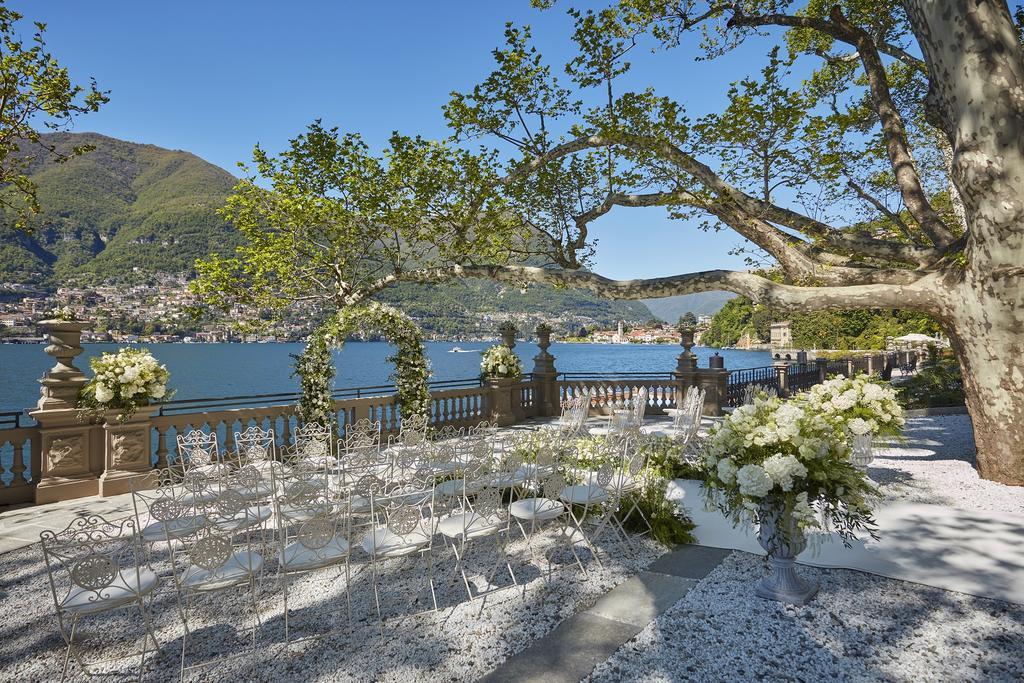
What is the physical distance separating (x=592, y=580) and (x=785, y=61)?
9925 millimetres

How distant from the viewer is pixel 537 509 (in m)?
4.86

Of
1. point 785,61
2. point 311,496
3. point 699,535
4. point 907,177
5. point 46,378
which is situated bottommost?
point 699,535

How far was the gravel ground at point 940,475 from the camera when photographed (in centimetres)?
647

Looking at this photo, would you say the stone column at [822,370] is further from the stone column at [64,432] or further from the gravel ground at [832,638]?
the stone column at [64,432]

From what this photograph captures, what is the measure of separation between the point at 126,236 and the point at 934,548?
6957 cm

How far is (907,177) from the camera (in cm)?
877

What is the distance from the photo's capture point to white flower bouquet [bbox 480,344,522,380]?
13688mm

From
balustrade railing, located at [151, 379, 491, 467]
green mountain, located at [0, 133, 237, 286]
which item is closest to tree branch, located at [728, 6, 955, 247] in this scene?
balustrade railing, located at [151, 379, 491, 467]

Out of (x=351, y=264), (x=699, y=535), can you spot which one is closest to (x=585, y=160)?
Result: (x=351, y=264)

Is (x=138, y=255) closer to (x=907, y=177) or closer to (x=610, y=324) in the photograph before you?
(x=907, y=177)

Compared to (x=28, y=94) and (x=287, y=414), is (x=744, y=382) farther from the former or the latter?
(x=28, y=94)

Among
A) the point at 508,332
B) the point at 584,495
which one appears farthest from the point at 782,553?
the point at 508,332

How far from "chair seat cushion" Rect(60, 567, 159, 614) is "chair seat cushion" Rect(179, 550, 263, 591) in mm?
202

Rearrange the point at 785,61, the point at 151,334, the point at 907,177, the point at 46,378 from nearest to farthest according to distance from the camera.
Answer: the point at 46,378 < the point at 907,177 < the point at 785,61 < the point at 151,334
